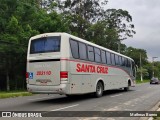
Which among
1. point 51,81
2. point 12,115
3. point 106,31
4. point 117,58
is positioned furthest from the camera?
point 106,31

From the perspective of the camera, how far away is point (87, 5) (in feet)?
205

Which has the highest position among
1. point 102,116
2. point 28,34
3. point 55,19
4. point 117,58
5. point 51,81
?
point 55,19

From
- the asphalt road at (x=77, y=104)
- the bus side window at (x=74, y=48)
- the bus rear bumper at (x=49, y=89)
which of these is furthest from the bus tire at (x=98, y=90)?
the bus rear bumper at (x=49, y=89)

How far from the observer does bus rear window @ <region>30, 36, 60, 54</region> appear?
1719 centimetres

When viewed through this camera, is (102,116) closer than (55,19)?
Yes

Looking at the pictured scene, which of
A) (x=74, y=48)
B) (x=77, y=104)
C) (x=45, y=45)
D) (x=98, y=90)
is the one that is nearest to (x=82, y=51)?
(x=74, y=48)

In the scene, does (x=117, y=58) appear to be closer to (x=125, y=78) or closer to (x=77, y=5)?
(x=125, y=78)

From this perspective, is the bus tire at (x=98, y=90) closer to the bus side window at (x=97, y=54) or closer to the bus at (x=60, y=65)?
the bus at (x=60, y=65)

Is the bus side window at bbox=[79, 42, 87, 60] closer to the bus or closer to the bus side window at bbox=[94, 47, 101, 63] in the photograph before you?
the bus

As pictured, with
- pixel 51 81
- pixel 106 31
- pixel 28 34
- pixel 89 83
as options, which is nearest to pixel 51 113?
pixel 51 81

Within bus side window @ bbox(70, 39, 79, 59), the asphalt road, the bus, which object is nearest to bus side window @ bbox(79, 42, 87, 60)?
the bus

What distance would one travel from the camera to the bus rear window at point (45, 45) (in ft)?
56.4

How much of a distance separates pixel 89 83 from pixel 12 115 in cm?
812

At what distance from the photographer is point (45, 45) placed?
690 inches
